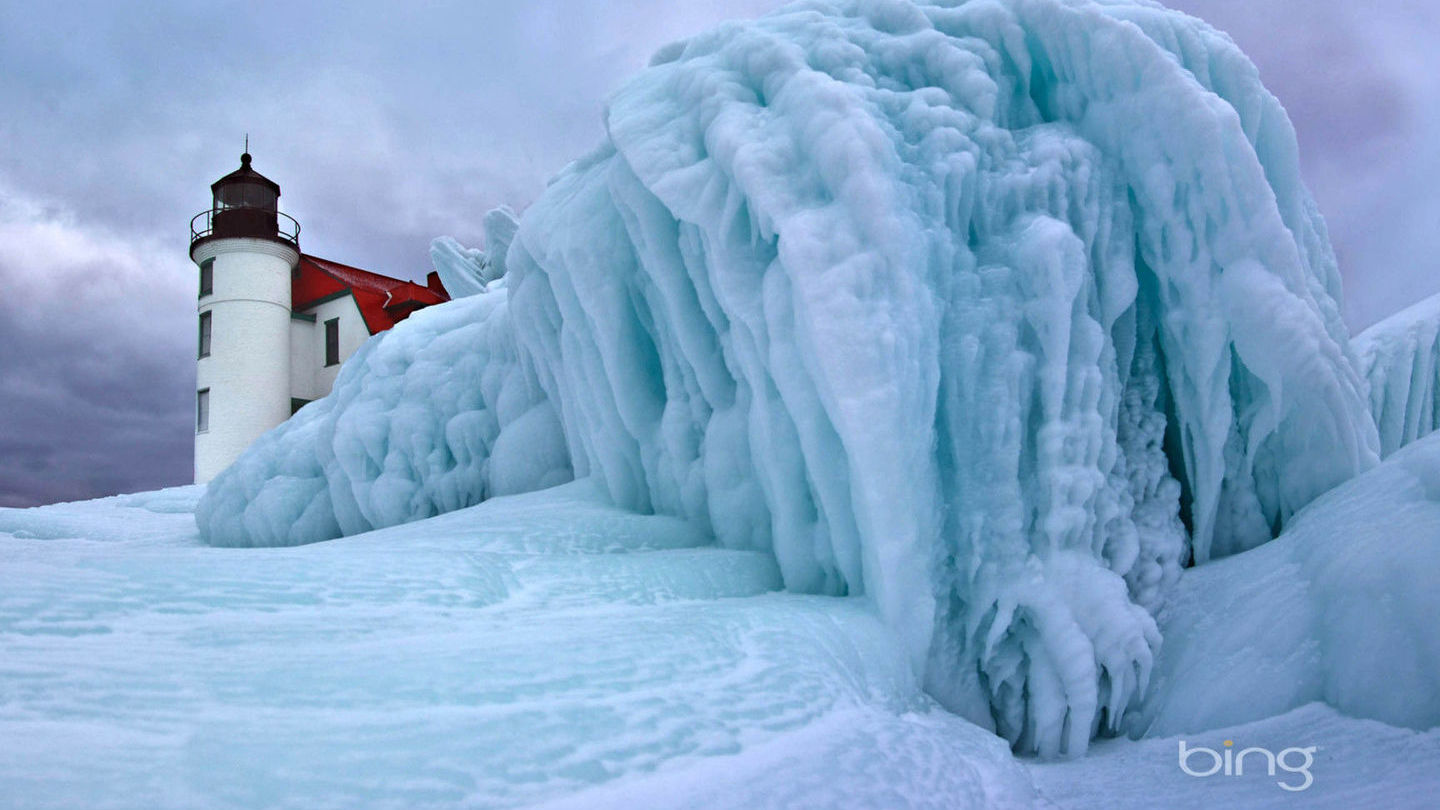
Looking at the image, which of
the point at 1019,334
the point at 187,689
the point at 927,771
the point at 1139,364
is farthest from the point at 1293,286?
the point at 187,689

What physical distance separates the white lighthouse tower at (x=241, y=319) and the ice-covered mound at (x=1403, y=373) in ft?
58.8

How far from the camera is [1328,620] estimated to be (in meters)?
3.04

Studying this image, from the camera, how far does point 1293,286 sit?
3.97m

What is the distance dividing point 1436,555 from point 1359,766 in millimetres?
845

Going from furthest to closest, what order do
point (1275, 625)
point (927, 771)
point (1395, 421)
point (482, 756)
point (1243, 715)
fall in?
point (1395, 421), point (1275, 625), point (1243, 715), point (927, 771), point (482, 756)

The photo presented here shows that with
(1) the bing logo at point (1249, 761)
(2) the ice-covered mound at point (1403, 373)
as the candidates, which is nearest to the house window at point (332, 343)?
(2) the ice-covered mound at point (1403, 373)

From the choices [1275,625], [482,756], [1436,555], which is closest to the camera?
[482,756]

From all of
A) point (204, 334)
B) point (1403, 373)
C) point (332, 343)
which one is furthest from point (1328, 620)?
point (204, 334)

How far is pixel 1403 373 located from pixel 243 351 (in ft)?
61.3

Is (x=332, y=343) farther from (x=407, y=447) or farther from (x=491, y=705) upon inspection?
(x=491, y=705)

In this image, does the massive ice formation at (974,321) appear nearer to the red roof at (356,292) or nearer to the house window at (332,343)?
the red roof at (356,292)

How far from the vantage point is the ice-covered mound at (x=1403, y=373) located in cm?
696

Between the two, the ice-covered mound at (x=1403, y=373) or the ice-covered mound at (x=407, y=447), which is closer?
the ice-covered mound at (x=407, y=447)

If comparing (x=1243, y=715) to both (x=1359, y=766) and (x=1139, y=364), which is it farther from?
(x=1139, y=364)
